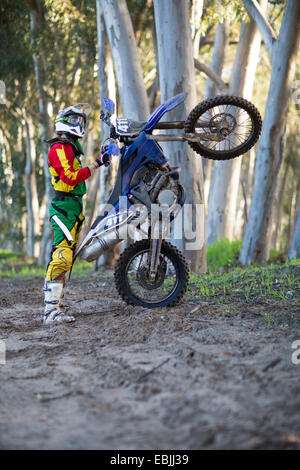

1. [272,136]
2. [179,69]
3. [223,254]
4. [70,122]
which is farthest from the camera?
[223,254]

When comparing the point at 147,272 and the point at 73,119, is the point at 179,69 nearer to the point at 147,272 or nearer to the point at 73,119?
the point at 73,119

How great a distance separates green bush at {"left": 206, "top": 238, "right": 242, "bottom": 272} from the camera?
10.2 metres

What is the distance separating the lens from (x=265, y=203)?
31.3 feet

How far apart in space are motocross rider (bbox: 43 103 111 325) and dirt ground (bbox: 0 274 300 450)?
0.38 meters

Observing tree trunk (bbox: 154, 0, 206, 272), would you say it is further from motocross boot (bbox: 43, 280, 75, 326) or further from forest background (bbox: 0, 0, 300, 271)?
motocross boot (bbox: 43, 280, 75, 326)

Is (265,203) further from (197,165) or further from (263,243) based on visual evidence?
(197,165)

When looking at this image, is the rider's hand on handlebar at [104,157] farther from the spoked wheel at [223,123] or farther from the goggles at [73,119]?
Result: the spoked wheel at [223,123]

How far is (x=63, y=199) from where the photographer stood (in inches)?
198

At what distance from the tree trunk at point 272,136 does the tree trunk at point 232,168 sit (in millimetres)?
2933

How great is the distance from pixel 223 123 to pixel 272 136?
15.2 feet

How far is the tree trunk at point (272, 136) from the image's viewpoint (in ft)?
28.8

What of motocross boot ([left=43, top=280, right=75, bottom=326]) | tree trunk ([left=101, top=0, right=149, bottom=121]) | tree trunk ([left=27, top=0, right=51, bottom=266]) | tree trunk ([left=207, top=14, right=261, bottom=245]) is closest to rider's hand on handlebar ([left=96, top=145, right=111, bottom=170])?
motocross boot ([left=43, top=280, right=75, bottom=326])

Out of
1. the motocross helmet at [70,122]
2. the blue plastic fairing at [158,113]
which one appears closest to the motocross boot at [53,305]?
the motocross helmet at [70,122]

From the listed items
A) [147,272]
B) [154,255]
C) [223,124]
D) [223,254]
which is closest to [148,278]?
[147,272]
